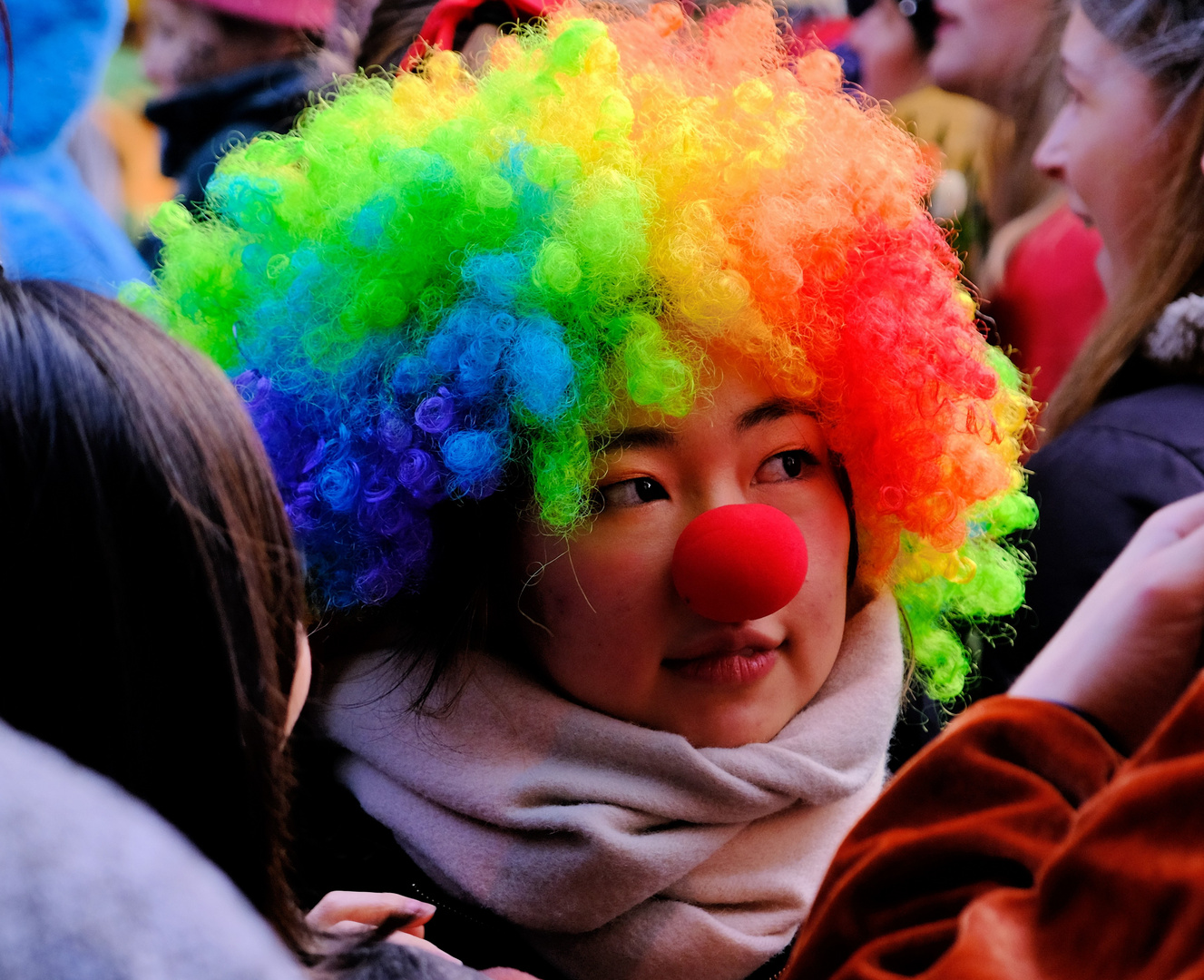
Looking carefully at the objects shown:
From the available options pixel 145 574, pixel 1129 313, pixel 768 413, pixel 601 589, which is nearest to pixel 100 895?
pixel 145 574

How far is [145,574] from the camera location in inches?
28.4

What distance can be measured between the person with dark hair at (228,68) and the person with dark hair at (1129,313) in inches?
54.0

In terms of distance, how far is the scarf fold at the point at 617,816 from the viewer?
1.12 m

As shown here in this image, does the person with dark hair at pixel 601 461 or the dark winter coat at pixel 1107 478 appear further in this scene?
the dark winter coat at pixel 1107 478

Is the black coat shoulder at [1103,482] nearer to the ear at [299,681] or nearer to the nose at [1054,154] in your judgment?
the nose at [1054,154]

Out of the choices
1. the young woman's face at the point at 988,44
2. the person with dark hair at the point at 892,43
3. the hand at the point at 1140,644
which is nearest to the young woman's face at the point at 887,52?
the person with dark hair at the point at 892,43

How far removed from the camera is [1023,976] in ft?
1.98

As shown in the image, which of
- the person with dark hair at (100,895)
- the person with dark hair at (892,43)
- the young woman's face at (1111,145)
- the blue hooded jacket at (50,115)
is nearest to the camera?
the person with dark hair at (100,895)

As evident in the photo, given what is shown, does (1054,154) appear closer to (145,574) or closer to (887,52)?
(887,52)

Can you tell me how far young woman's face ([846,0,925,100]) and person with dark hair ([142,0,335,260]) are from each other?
4.17ft

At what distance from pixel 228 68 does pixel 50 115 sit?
0.40 m

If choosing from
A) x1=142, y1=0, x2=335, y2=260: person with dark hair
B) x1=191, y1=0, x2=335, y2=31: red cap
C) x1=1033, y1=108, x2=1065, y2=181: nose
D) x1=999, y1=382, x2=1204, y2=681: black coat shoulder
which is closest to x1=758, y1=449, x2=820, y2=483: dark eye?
x1=999, y1=382, x2=1204, y2=681: black coat shoulder

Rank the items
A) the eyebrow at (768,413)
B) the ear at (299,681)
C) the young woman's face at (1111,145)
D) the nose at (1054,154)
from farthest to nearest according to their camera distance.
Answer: the nose at (1054,154)
the young woman's face at (1111,145)
the eyebrow at (768,413)
the ear at (299,681)

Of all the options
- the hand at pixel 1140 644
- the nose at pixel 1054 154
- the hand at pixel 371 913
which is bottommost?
the hand at pixel 371 913
